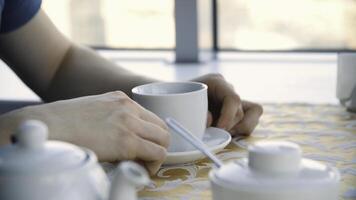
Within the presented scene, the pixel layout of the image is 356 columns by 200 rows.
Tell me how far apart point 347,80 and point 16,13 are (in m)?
0.58

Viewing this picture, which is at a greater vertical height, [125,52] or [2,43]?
[2,43]

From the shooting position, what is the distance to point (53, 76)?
4.33 ft

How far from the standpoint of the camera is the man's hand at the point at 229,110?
101cm

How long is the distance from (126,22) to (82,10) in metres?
0.17

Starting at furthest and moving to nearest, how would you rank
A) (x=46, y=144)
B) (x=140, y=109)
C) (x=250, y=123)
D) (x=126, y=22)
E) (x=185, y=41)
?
(x=126, y=22) → (x=185, y=41) → (x=250, y=123) → (x=140, y=109) → (x=46, y=144)

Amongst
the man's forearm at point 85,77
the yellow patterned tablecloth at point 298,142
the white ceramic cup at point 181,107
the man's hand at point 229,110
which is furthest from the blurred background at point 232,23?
the white ceramic cup at point 181,107

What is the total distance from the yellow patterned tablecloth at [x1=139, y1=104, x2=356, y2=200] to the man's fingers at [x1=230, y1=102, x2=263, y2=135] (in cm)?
1

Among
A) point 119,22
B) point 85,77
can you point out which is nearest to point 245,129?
point 85,77

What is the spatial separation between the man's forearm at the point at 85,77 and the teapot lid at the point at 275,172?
2.01 feet

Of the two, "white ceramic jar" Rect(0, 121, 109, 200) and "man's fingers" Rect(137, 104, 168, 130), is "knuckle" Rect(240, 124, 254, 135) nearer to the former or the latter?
"man's fingers" Rect(137, 104, 168, 130)

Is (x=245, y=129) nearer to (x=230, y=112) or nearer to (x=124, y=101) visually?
(x=230, y=112)

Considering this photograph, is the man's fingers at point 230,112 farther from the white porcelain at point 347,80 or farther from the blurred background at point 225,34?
the blurred background at point 225,34

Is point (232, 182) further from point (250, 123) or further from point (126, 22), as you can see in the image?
point (126, 22)

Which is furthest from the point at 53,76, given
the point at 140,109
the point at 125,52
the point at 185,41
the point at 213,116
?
the point at 125,52
